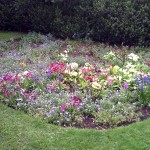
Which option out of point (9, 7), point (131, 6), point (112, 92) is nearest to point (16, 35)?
point (9, 7)

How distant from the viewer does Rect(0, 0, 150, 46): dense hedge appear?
27.3 feet

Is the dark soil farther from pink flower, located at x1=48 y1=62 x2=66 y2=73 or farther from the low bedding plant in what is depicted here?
pink flower, located at x1=48 y1=62 x2=66 y2=73

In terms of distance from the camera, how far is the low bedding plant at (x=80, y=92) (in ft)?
16.4

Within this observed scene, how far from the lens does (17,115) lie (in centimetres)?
505

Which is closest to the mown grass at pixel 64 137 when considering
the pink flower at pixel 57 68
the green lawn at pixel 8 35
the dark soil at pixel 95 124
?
the dark soil at pixel 95 124

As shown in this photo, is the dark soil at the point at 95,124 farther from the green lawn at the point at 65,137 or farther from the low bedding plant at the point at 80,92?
→ the green lawn at the point at 65,137

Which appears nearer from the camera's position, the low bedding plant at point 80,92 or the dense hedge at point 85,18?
the low bedding plant at point 80,92

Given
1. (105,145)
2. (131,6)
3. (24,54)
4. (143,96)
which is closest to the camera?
(105,145)

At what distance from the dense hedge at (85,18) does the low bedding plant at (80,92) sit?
6.55ft

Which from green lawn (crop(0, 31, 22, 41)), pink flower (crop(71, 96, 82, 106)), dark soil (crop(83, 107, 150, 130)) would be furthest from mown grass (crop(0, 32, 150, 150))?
green lawn (crop(0, 31, 22, 41))

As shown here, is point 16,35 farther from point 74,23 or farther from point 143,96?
point 143,96

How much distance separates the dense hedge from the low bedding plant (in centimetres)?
200

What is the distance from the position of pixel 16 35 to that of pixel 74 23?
1996mm

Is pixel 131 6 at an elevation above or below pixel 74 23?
above
